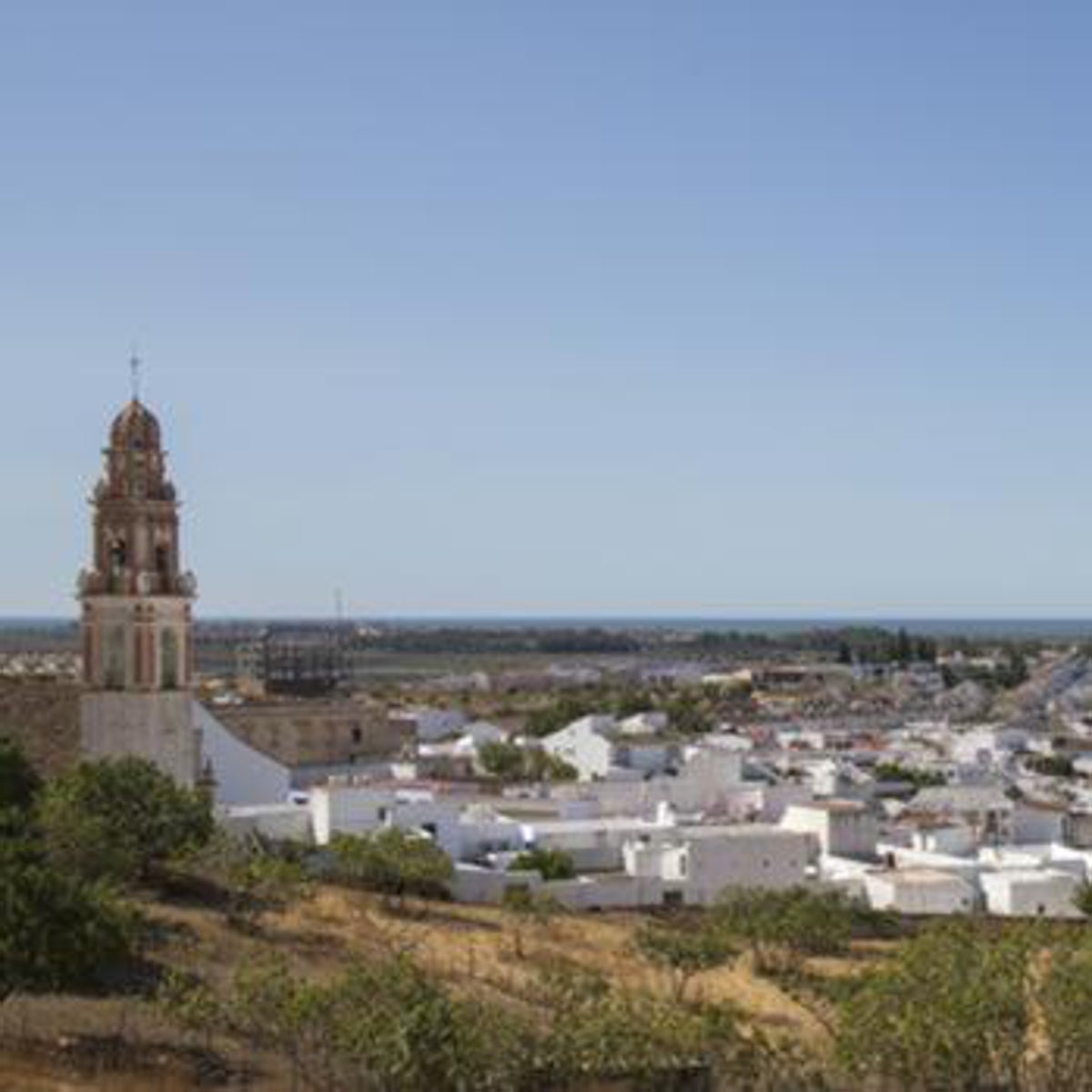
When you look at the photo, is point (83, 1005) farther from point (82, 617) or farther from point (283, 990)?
point (82, 617)

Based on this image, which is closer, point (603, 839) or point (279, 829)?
→ point (279, 829)

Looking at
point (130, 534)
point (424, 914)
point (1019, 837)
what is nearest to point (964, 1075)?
point (424, 914)

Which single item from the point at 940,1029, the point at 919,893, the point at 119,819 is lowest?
the point at 919,893

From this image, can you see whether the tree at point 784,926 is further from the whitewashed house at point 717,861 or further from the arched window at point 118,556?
the arched window at point 118,556

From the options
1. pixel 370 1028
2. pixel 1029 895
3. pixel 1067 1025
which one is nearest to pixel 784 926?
pixel 1029 895

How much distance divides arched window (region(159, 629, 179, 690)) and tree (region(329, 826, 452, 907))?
14.4 feet

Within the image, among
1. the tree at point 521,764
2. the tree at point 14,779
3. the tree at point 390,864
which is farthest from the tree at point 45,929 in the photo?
the tree at point 521,764

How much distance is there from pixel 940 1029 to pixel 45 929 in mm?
8678

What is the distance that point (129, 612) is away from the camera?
35031mm

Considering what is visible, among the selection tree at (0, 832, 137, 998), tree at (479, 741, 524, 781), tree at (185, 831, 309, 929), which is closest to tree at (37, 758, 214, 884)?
tree at (185, 831, 309, 929)

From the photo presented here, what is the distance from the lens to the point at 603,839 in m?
43.2

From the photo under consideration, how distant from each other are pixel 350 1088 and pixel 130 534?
63.5ft

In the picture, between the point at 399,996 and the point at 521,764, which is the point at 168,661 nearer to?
the point at 399,996

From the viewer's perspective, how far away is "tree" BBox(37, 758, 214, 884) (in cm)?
2681
